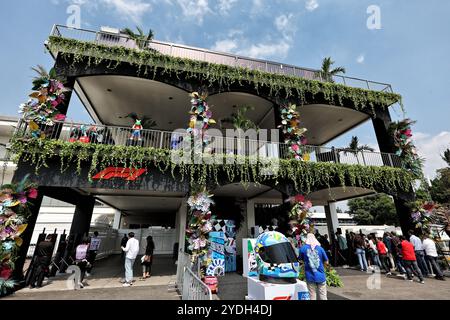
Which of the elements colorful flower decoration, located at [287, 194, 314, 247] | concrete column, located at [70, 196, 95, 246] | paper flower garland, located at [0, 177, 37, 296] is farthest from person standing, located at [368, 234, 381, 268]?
concrete column, located at [70, 196, 95, 246]

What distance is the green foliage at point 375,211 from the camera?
35.6 m

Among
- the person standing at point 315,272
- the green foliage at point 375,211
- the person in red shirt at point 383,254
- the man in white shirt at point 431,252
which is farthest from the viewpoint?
the green foliage at point 375,211

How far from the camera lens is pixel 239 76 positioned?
10.3m

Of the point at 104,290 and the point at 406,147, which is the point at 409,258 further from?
the point at 104,290

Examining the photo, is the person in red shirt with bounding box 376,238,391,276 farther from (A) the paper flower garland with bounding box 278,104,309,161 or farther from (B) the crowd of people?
(A) the paper flower garland with bounding box 278,104,309,161

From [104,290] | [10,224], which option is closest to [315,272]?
[104,290]

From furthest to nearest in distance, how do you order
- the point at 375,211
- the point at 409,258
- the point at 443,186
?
the point at 375,211 < the point at 443,186 < the point at 409,258

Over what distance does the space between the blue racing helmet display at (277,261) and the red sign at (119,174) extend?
17.7 ft

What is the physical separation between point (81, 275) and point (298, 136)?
10254mm

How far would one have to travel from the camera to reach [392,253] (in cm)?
1048

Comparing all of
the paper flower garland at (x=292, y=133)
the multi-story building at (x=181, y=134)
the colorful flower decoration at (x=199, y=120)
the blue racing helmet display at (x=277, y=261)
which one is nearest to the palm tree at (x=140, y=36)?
the multi-story building at (x=181, y=134)

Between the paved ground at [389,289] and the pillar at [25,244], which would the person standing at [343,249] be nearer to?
the paved ground at [389,289]

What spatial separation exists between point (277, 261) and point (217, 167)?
4650mm
